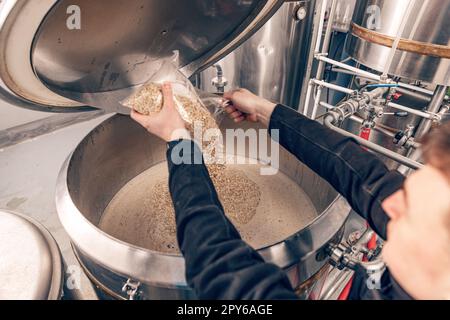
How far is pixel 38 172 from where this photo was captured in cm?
156

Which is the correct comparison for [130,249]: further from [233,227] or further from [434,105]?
[434,105]

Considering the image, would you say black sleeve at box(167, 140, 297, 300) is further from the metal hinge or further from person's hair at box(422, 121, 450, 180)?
person's hair at box(422, 121, 450, 180)

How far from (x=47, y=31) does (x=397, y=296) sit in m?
0.76

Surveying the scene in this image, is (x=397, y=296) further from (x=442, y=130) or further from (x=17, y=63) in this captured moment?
(x=17, y=63)

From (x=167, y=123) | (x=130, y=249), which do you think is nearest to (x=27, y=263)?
(x=130, y=249)

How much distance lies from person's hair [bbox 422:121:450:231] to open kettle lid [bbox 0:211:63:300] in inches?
27.9

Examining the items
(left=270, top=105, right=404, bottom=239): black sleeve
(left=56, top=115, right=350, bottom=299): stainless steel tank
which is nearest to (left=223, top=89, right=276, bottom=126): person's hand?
(left=270, top=105, right=404, bottom=239): black sleeve

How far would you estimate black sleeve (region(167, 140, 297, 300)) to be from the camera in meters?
0.45

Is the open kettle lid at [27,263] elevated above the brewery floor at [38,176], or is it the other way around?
the open kettle lid at [27,263]

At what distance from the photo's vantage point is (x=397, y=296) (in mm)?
460

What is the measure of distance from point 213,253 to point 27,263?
429mm

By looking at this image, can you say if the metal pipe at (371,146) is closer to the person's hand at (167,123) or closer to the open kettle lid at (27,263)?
the person's hand at (167,123)

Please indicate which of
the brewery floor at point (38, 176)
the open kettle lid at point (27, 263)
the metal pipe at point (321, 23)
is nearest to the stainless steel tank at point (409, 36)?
the metal pipe at point (321, 23)

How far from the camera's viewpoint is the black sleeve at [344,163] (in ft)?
2.07
